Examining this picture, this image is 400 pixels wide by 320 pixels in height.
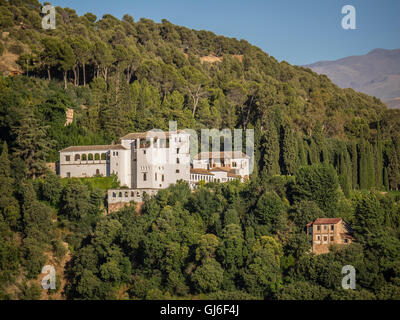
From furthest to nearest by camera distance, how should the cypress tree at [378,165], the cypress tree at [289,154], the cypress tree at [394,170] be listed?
the cypress tree at [394,170] → the cypress tree at [378,165] → the cypress tree at [289,154]

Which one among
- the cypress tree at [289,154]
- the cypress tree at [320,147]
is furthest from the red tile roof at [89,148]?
the cypress tree at [320,147]

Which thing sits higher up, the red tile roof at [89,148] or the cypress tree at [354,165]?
the red tile roof at [89,148]

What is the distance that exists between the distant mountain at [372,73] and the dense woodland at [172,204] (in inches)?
1413

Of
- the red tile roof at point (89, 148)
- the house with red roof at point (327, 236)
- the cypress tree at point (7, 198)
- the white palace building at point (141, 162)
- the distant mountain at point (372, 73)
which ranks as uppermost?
the distant mountain at point (372, 73)

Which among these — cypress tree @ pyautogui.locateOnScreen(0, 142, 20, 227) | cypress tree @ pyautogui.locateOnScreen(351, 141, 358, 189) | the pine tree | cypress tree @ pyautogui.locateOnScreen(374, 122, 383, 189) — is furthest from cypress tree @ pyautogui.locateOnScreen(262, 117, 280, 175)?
cypress tree @ pyautogui.locateOnScreen(0, 142, 20, 227)

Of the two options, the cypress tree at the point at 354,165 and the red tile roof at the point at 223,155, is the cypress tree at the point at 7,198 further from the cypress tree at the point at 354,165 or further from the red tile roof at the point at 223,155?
the cypress tree at the point at 354,165

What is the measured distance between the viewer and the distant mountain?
89.1m

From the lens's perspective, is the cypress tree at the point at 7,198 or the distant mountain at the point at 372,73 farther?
the distant mountain at the point at 372,73

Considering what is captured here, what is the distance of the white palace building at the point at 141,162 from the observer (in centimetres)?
4091

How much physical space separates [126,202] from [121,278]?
5855 millimetres

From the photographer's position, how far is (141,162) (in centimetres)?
4094

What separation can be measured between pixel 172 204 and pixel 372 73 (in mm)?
74271

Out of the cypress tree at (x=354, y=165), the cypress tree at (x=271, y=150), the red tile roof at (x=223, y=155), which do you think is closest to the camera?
the red tile roof at (x=223, y=155)

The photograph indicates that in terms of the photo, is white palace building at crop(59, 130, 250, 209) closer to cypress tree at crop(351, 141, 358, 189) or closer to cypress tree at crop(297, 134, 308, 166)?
cypress tree at crop(297, 134, 308, 166)
